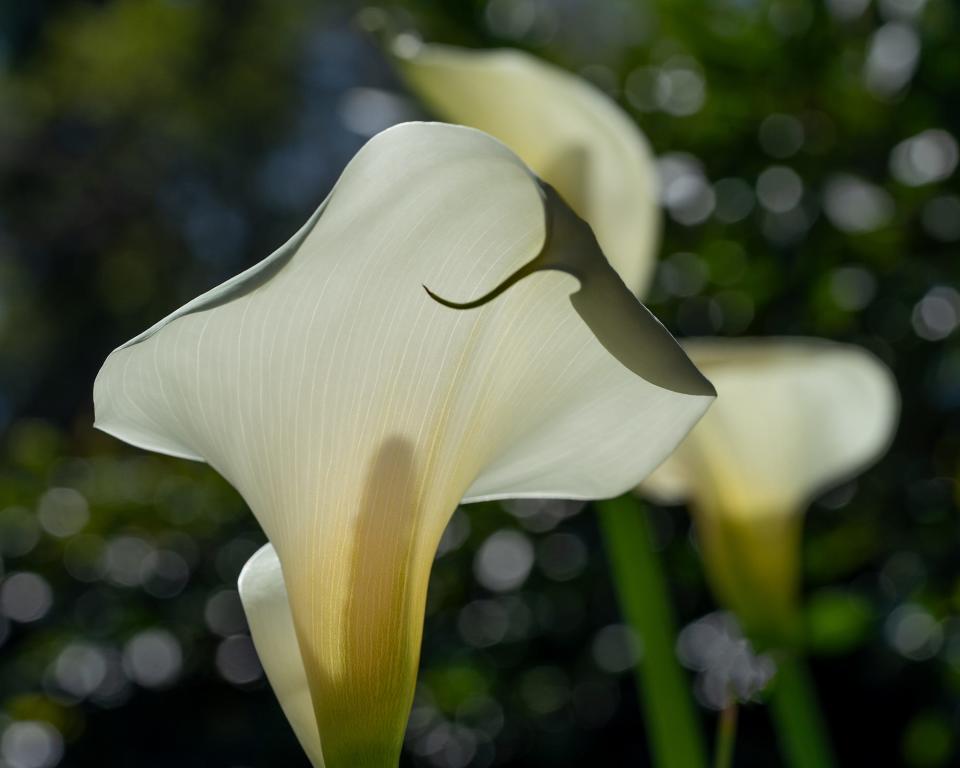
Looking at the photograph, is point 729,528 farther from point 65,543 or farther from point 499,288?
point 65,543

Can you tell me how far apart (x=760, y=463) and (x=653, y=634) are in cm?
10

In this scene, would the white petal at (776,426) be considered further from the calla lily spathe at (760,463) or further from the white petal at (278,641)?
the white petal at (278,641)

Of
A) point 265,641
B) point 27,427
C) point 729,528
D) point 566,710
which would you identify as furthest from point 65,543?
point 265,641

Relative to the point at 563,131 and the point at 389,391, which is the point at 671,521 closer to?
the point at 563,131

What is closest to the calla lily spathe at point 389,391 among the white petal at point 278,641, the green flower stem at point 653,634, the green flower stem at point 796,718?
A: the white petal at point 278,641

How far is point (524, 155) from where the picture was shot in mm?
350

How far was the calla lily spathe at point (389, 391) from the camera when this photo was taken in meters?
0.17

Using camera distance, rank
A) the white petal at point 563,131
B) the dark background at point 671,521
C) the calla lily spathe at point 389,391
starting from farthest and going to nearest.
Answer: the dark background at point 671,521
the white petal at point 563,131
the calla lily spathe at point 389,391

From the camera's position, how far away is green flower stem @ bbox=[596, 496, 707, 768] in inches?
13.3

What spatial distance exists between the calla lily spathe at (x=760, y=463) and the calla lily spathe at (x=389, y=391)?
0.20 meters

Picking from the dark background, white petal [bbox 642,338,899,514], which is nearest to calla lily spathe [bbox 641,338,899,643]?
white petal [bbox 642,338,899,514]

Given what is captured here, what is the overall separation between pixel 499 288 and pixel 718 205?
61 centimetres

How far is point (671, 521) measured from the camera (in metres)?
0.83

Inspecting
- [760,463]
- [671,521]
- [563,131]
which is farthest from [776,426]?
[671,521]
